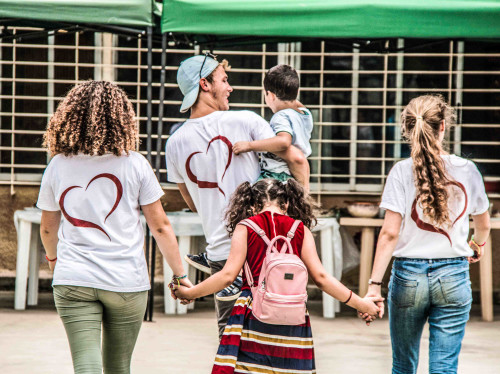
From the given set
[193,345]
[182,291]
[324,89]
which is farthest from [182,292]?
[324,89]

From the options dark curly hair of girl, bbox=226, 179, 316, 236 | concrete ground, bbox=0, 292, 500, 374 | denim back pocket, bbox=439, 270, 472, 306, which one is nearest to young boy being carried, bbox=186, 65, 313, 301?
dark curly hair of girl, bbox=226, 179, 316, 236

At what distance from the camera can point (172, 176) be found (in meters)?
4.14

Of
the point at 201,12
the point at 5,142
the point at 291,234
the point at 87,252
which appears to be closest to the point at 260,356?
the point at 291,234

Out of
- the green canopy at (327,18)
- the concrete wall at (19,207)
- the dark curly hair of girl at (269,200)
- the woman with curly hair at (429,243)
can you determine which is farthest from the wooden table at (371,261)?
the dark curly hair of girl at (269,200)

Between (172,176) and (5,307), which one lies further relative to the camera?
(5,307)

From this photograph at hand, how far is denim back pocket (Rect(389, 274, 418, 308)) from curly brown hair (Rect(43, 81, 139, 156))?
4.44 feet

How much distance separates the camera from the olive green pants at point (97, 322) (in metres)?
3.24

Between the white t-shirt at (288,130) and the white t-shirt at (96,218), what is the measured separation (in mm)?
1210

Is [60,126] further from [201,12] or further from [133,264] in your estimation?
[201,12]

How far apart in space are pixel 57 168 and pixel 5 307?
4.25 metres

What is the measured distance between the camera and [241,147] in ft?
12.9

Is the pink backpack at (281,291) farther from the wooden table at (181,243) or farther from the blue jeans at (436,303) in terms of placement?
the wooden table at (181,243)

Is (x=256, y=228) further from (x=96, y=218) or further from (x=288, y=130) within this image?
(x=288, y=130)

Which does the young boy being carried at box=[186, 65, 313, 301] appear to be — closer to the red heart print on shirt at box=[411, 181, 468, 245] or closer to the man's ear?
the man's ear
